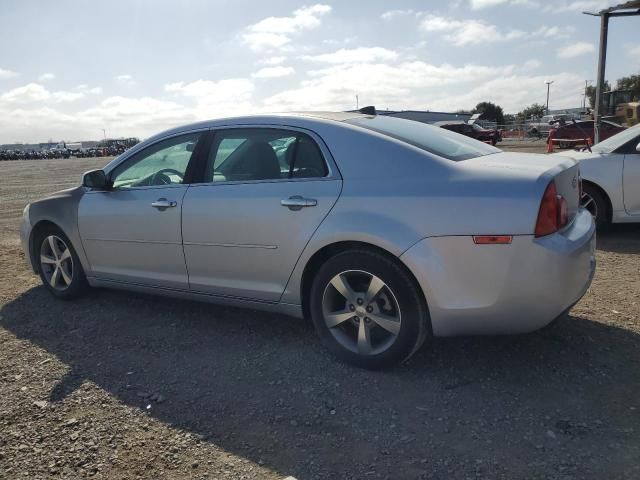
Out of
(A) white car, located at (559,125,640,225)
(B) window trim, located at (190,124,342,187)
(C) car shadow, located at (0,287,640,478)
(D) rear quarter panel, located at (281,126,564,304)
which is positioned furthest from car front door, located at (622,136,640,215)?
(B) window trim, located at (190,124,342,187)

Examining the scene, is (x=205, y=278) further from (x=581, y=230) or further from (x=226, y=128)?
(x=581, y=230)

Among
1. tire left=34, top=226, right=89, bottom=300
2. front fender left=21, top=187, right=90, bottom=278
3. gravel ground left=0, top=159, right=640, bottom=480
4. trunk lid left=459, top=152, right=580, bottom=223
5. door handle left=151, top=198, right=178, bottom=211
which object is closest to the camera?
gravel ground left=0, top=159, right=640, bottom=480

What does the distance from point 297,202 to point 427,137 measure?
1.00m

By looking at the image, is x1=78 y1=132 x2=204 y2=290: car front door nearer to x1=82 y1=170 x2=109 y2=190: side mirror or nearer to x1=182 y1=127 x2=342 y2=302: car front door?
x1=82 y1=170 x2=109 y2=190: side mirror

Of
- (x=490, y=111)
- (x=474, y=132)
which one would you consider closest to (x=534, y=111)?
(x=490, y=111)

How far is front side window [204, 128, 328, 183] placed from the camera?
343cm

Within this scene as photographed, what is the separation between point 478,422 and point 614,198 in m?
4.63

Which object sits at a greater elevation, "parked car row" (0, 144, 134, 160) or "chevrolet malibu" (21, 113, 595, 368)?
"chevrolet malibu" (21, 113, 595, 368)

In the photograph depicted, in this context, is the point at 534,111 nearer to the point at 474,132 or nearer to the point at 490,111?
the point at 490,111

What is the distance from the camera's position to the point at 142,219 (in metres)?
4.08

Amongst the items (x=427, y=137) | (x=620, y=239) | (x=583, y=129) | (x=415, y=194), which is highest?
(x=427, y=137)

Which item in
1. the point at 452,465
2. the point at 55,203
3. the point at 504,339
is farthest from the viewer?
the point at 55,203

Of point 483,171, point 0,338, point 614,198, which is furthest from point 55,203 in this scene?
point 614,198

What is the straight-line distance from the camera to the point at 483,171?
2947 mm
